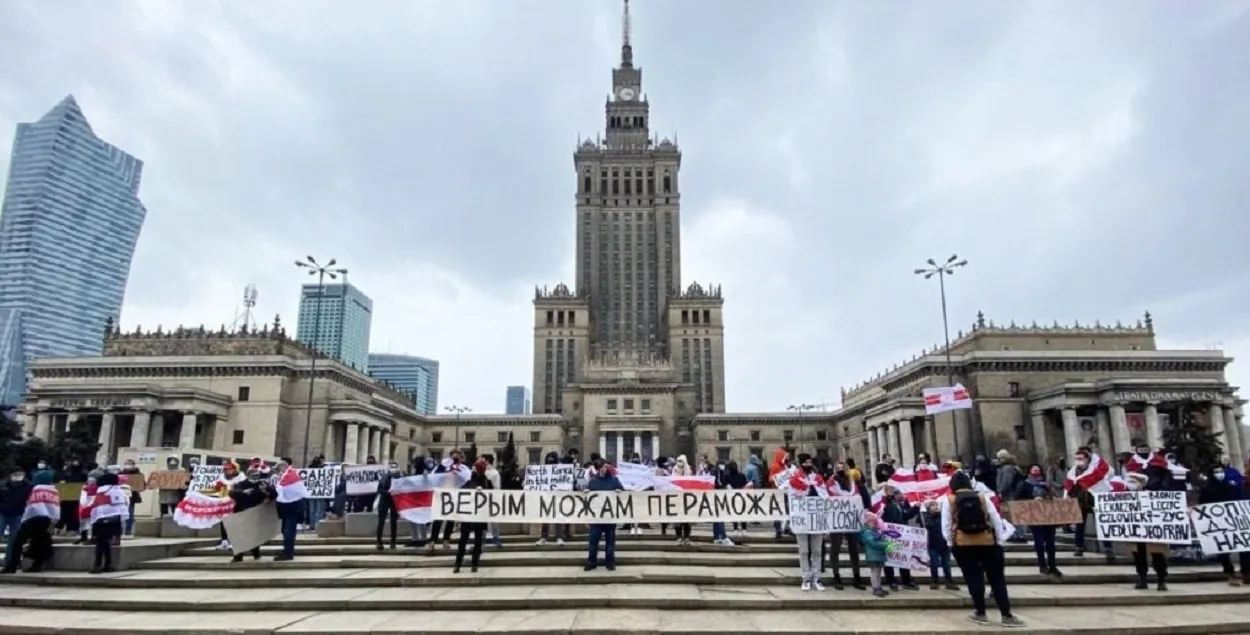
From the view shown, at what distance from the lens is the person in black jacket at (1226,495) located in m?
11.5

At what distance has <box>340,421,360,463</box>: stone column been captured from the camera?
197ft

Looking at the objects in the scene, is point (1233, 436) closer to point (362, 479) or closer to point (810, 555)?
point (810, 555)

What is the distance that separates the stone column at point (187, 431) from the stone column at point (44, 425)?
958 cm

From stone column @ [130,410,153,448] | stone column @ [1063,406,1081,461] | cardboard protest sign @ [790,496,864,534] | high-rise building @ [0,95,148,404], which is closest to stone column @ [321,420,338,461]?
stone column @ [130,410,153,448]

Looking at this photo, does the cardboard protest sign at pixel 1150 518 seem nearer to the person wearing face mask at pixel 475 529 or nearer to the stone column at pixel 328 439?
the person wearing face mask at pixel 475 529

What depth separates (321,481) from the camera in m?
18.3

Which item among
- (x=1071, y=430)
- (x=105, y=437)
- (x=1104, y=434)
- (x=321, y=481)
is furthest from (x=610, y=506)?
(x=105, y=437)

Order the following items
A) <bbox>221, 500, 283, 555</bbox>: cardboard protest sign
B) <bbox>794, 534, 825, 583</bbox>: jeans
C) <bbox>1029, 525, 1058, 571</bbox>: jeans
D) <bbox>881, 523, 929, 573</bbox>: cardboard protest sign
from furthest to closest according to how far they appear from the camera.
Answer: <bbox>221, 500, 283, 555</bbox>: cardboard protest sign
<bbox>1029, 525, 1058, 571</bbox>: jeans
<bbox>794, 534, 825, 583</bbox>: jeans
<bbox>881, 523, 929, 573</bbox>: cardboard protest sign

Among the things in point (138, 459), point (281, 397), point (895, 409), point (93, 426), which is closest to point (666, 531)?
point (138, 459)

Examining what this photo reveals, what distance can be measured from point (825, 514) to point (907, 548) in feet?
4.76

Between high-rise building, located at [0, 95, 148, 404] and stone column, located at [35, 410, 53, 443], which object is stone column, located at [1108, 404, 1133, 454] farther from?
high-rise building, located at [0, 95, 148, 404]

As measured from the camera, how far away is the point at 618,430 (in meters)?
73.7

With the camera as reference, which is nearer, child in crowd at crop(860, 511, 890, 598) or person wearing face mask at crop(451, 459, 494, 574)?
child in crowd at crop(860, 511, 890, 598)

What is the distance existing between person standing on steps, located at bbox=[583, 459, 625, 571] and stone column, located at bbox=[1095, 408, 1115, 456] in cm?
5462
